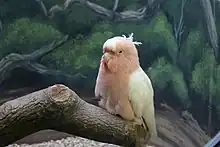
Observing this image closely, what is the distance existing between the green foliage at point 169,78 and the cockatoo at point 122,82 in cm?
63

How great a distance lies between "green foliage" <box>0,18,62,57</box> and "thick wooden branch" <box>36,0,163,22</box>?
0.29 feet

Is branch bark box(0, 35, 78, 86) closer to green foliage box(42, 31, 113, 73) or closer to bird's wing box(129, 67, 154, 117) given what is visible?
green foliage box(42, 31, 113, 73)

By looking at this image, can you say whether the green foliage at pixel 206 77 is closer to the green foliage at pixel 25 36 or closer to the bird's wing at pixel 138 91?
the bird's wing at pixel 138 91

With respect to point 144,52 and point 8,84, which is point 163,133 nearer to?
point 144,52

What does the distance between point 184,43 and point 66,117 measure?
39.2 inches

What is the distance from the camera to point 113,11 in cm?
207

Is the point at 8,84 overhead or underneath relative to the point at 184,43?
underneath

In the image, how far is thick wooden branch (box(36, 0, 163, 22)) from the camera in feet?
6.72

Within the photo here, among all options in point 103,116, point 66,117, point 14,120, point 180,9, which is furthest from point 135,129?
point 180,9

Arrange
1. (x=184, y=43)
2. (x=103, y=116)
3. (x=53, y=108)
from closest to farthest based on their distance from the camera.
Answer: (x=53, y=108) < (x=103, y=116) < (x=184, y=43)

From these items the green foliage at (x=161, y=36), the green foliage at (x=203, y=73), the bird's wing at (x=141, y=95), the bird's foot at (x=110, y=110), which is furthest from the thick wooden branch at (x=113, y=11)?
the bird's foot at (x=110, y=110)

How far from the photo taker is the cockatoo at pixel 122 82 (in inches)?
52.1

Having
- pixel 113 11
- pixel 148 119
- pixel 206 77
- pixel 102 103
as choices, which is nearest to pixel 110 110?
pixel 102 103

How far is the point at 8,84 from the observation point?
6.88ft
